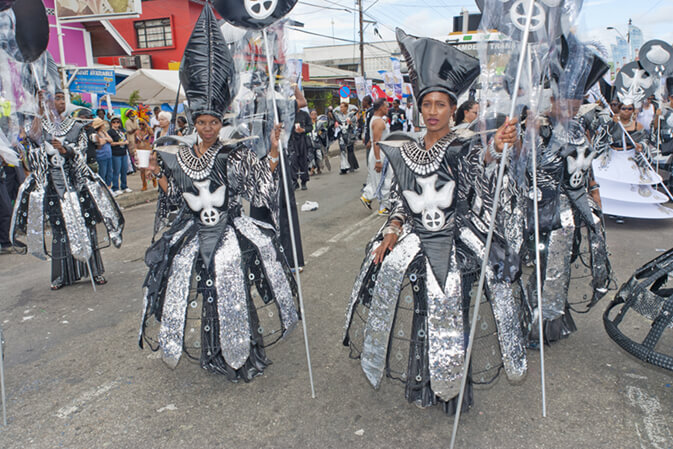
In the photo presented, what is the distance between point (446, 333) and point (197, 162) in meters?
1.92

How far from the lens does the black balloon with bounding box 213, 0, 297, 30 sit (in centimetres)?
324

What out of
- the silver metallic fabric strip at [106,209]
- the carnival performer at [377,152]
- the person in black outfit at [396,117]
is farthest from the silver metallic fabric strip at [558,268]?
the person in black outfit at [396,117]

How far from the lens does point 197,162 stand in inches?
132

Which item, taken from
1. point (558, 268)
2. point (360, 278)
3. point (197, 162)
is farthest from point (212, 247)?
point (558, 268)

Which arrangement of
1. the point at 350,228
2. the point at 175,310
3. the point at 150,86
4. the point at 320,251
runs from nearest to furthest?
the point at 175,310 < the point at 320,251 < the point at 350,228 < the point at 150,86

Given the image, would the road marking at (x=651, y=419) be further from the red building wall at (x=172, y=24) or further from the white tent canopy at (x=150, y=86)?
the red building wall at (x=172, y=24)

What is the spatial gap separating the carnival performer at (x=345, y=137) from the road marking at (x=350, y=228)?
219 inches

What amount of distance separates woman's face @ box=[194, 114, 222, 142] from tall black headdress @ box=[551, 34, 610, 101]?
7.08 feet

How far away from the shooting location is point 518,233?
3.85m

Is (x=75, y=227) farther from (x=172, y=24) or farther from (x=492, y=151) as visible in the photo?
(x=172, y=24)

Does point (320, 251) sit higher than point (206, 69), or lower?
lower

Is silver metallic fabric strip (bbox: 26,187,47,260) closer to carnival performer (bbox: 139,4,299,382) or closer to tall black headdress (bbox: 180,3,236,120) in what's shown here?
carnival performer (bbox: 139,4,299,382)

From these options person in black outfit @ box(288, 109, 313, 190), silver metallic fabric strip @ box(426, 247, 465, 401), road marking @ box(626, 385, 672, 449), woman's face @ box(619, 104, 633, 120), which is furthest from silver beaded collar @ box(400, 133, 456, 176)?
person in black outfit @ box(288, 109, 313, 190)

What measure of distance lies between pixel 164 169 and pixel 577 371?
A: 3.15m
